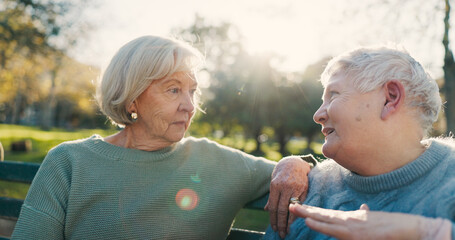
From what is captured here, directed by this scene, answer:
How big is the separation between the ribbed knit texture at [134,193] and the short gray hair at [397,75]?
112 cm

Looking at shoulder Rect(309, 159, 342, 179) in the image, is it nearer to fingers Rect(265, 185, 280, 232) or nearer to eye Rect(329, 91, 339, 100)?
fingers Rect(265, 185, 280, 232)

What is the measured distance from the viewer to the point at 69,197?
84.4 inches

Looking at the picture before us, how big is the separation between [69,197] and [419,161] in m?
1.96

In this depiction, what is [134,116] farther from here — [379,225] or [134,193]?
[379,225]

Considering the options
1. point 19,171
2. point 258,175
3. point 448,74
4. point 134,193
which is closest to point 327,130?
point 258,175

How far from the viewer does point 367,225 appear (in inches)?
51.6

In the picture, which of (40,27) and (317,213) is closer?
(317,213)

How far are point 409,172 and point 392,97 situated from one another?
0.37 m

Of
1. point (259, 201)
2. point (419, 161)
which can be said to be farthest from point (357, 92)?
point (259, 201)

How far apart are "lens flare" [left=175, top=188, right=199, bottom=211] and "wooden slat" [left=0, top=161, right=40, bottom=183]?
3.81 ft

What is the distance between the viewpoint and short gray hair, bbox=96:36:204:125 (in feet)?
7.66

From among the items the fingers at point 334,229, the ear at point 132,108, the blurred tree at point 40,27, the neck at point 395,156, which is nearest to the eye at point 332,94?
the neck at point 395,156

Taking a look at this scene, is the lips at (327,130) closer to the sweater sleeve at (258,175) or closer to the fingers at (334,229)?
the fingers at (334,229)

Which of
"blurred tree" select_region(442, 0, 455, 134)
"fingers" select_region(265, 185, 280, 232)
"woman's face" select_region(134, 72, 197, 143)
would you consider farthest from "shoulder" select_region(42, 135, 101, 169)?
"blurred tree" select_region(442, 0, 455, 134)
